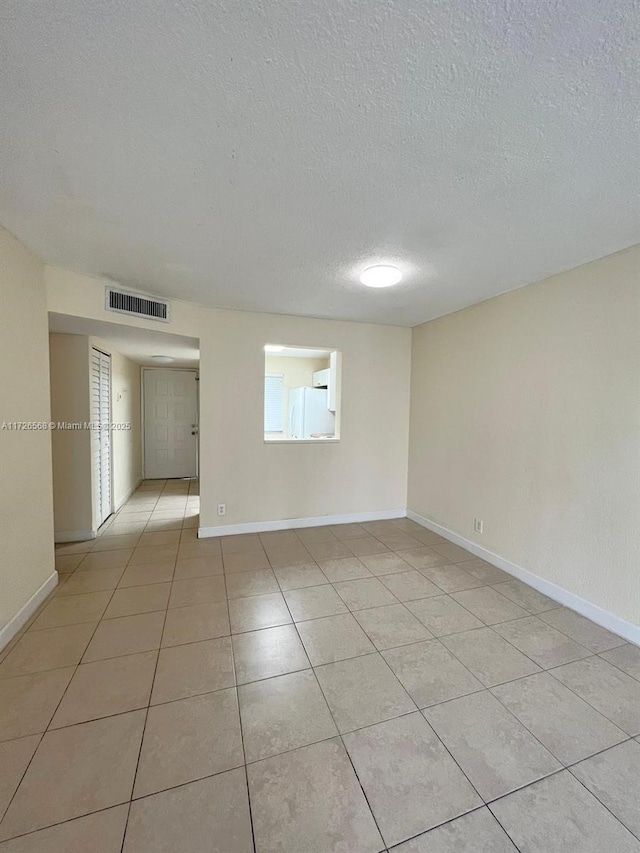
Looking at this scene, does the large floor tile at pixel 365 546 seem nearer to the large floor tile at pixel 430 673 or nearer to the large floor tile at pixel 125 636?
the large floor tile at pixel 430 673

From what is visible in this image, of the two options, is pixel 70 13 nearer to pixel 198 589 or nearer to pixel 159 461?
pixel 198 589

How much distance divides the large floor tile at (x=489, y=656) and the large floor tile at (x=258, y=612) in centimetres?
104

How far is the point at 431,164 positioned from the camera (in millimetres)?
1400

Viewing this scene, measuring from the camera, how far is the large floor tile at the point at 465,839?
1.08 meters

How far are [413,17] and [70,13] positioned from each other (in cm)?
88

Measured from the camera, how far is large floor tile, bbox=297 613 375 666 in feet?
6.33

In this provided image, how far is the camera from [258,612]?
232cm

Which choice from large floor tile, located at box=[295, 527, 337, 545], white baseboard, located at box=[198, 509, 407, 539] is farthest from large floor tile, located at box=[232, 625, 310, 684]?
white baseboard, located at box=[198, 509, 407, 539]

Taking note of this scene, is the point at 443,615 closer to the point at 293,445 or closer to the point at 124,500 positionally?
the point at 293,445

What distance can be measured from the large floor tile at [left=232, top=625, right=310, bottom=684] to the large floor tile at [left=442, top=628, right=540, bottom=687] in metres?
0.89

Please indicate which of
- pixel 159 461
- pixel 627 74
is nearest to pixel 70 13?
pixel 627 74

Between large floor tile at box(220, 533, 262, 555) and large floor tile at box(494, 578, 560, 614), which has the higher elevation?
large floor tile at box(220, 533, 262, 555)

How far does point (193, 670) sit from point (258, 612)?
0.58 m

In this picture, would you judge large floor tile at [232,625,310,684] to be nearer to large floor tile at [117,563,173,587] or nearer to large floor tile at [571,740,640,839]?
large floor tile at [117,563,173,587]
